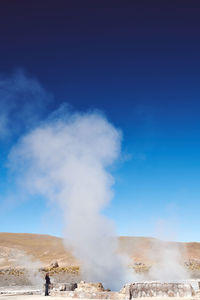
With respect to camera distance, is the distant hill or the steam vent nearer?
the steam vent

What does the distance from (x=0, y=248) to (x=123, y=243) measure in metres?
58.4

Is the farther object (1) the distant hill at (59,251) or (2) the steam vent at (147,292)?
(1) the distant hill at (59,251)

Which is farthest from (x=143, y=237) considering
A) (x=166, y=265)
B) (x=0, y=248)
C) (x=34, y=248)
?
(x=166, y=265)

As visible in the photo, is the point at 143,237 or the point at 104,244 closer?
the point at 104,244

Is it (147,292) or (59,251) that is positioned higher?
(59,251)

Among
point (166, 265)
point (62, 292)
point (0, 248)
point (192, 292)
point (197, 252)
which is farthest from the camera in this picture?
point (197, 252)

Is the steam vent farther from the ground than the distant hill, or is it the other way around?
the distant hill

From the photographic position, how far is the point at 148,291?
1486cm

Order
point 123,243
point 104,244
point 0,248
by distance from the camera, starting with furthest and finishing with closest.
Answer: point 123,243 < point 0,248 < point 104,244

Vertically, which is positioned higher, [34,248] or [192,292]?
[34,248]

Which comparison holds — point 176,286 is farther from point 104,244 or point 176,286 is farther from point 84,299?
point 104,244

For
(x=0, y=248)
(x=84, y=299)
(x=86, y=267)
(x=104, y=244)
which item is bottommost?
(x=84, y=299)

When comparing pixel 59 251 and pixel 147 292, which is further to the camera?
pixel 59 251

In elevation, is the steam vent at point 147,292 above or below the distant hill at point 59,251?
below
